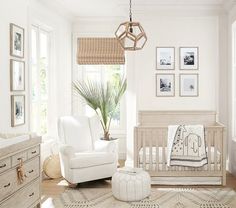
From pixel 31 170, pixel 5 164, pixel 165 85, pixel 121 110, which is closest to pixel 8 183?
pixel 5 164

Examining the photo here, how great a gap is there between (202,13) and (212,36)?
0.40 m

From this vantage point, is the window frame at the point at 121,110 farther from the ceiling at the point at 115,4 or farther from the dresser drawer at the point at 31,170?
the dresser drawer at the point at 31,170

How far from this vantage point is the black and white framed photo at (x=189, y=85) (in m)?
6.06

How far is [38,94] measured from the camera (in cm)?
543

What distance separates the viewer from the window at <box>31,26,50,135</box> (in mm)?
5289

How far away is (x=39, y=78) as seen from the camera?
5441 millimetres

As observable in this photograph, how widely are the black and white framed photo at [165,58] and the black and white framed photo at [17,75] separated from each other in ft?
7.74

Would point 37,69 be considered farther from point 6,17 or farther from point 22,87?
point 6,17

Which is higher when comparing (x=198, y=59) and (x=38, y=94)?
(x=198, y=59)

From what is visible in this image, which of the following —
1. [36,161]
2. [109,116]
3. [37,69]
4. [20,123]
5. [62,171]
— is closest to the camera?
[36,161]

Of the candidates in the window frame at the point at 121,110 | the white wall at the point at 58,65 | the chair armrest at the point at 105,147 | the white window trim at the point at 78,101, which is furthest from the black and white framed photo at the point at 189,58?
the white wall at the point at 58,65

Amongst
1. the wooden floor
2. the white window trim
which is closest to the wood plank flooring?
the wooden floor

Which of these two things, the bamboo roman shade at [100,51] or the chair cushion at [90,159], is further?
the bamboo roman shade at [100,51]

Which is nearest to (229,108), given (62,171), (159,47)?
(159,47)
